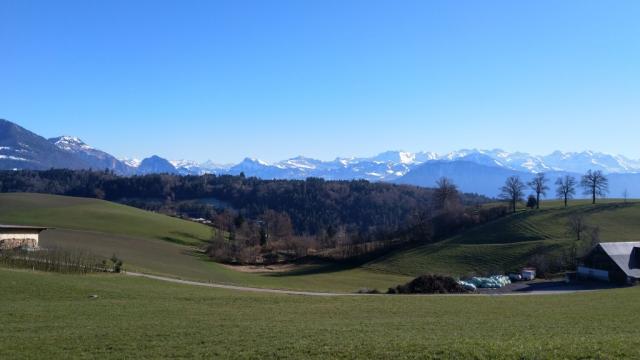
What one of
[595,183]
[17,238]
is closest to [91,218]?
[17,238]

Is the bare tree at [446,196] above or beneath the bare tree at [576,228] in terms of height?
above

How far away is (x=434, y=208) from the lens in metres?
151

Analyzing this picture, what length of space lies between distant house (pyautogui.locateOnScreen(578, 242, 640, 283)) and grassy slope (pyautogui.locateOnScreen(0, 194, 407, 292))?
1004 inches

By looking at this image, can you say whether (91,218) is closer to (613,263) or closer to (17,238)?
(17,238)

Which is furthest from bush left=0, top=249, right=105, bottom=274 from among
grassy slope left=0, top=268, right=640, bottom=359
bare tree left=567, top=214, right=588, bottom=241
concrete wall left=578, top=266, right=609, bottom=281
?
bare tree left=567, top=214, right=588, bottom=241

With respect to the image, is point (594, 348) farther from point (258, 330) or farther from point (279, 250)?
point (279, 250)

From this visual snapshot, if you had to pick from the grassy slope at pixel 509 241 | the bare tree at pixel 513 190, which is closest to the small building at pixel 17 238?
the grassy slope at pixel 509 241

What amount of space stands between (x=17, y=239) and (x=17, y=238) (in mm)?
205

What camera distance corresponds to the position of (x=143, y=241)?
337ft

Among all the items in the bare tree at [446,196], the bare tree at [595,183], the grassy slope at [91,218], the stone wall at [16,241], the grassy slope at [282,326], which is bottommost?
the grassy slope at [282,326]

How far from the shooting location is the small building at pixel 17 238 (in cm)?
5959

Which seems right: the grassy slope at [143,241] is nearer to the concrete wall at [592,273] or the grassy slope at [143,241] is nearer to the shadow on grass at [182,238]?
the shadow on grass at [182,238]

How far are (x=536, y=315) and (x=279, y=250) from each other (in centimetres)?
11300

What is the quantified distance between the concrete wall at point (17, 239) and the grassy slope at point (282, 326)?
2458 cm
